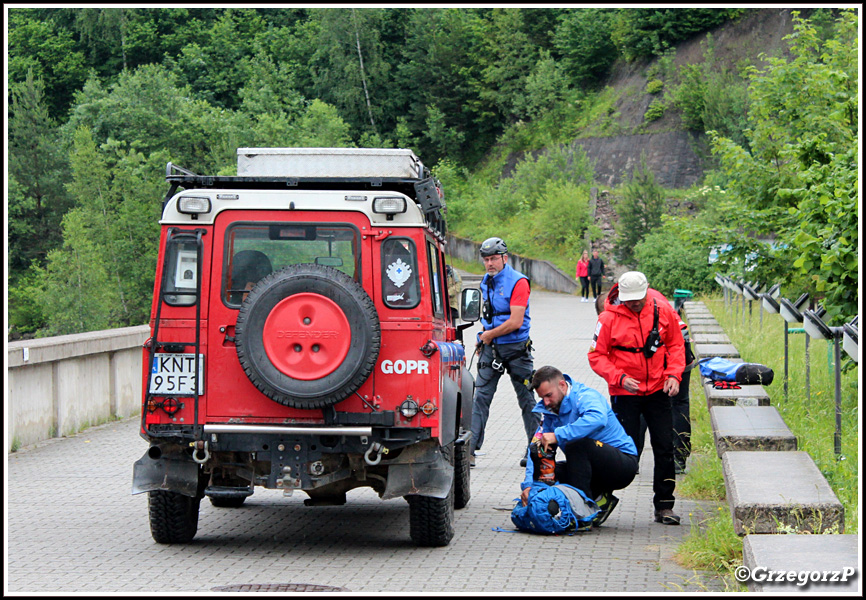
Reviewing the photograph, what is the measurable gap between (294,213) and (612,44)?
7093 cm

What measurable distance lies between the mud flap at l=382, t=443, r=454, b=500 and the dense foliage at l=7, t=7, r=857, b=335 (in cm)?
3504

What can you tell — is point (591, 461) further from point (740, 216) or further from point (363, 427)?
point (740, 216)

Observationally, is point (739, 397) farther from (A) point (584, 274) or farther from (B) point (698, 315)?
(A) point (584, 274)

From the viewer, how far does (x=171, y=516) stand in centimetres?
732

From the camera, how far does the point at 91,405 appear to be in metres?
13.1

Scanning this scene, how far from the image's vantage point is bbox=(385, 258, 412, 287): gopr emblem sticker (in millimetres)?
7051

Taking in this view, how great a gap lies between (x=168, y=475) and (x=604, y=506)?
3.11 metres

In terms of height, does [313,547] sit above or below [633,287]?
below

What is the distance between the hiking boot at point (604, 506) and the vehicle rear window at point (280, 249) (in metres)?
2.51

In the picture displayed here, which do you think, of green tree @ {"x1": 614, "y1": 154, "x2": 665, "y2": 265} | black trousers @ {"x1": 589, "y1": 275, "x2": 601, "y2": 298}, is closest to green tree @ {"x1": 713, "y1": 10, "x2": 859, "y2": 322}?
black trousers @ {"x1": 589, "y1": 275, "x2": 601, "y2": 298}

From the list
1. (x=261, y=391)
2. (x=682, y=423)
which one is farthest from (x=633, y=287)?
(x=261, y=391)

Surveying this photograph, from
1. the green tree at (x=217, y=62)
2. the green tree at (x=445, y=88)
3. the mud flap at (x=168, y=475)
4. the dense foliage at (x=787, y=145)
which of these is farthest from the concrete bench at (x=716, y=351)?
the green tree at (x=217, y=62)

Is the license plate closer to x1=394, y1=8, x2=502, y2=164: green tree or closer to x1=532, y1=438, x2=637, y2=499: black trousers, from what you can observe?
x1=532, y1=438, x2=637, y2=499: black trousers

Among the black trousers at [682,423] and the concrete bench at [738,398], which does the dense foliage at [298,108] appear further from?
the black trousers at [682,423]
